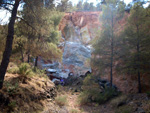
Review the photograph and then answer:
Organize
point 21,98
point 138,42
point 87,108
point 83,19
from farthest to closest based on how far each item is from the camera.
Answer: point 83,19
point 138,42
point 87,108
point 21,98

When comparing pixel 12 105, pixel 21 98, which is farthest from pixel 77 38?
pixel 12 105

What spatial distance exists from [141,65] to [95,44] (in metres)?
4.02

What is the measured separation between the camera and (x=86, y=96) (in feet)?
29.9

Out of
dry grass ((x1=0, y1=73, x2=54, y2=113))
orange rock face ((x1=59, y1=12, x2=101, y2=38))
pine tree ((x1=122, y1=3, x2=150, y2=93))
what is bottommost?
dry grass ((x1=0, y1=73, x2=54, y2=113))

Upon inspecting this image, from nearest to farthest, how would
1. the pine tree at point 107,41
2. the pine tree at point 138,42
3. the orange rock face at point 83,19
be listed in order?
the pine tree at point 138,42, the pine tree at point 107,41, the orange rock face at point 83,19

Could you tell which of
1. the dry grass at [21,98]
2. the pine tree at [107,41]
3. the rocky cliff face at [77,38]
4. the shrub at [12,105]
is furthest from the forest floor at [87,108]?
the rocky cliff face at [77,38]

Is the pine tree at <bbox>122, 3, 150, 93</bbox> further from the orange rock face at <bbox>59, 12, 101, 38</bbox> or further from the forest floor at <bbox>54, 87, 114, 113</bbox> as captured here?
the orange rock face at <bbox>59, 12, 101, 38</bbox>

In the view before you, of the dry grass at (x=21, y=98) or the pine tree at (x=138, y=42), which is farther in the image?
the pine tree at (x=138, y=42)

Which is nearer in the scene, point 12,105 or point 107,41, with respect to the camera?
point 12,105

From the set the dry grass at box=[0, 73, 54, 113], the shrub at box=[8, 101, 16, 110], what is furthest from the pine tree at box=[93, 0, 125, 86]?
the shrub at box=[8, 101, 16, 110]

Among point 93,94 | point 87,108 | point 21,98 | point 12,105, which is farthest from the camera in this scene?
point 93,94

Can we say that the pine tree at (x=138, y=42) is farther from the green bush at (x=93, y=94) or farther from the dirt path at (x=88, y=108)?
the dirt path at (x=88, y=108)

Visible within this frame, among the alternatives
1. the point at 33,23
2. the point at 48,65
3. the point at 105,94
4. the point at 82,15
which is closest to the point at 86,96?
the point at 105,94

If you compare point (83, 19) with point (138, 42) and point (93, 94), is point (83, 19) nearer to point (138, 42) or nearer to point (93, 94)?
point (138, 42)
